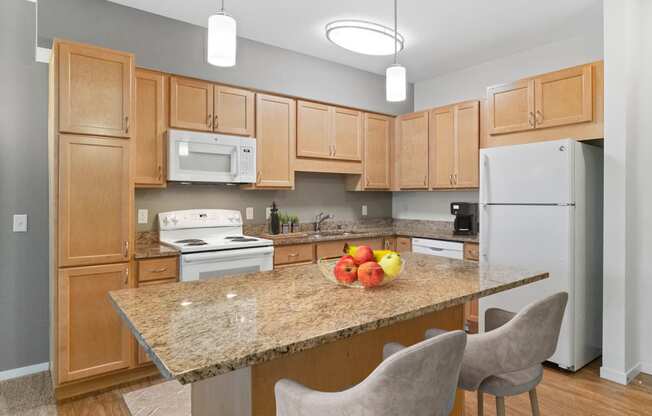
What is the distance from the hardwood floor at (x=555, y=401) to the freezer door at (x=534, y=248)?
23cm

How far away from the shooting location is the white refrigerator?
280cm

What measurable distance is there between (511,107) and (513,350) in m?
2.63

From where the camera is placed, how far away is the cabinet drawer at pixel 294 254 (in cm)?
338

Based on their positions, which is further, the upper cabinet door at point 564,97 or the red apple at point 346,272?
the upper cabinet door at point 564,97

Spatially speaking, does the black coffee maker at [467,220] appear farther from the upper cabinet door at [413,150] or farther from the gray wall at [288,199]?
the gray wall at [288,199]

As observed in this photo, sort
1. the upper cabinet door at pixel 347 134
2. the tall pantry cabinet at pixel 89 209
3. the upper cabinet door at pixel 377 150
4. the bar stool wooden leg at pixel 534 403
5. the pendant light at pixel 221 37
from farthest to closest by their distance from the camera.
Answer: the upper cabinet door at pixel 377 150, the upper cabinet door at pixel 347 134, the tall pantry cabinet at pixel 89 209, the pendant light at pixel 221 37, the bar stool wooden leg at pixel 534 403

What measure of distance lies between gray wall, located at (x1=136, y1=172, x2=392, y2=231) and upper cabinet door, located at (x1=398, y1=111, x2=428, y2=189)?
529mm

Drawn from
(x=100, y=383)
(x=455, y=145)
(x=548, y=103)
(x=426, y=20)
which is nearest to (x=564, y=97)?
(x=548, y=103)

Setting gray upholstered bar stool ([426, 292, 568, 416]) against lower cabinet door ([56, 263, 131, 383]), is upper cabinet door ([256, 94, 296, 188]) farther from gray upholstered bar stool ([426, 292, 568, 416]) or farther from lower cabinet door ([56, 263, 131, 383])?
gray upholstered bar stool ([426, 292, 568, 416])

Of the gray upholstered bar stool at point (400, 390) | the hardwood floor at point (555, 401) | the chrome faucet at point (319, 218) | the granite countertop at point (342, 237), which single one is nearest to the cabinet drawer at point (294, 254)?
the granite countertop at point (342, 237)

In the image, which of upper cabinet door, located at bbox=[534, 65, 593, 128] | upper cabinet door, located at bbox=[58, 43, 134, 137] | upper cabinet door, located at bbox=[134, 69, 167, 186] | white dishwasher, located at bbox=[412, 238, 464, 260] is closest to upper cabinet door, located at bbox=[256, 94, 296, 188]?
upper cabinet door, located at bbox=[134, 69, 167, 186]

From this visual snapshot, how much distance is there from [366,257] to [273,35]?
9.12ft

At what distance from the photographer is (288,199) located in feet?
13.5

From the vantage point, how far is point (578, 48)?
11.5 feet
